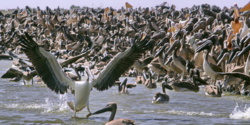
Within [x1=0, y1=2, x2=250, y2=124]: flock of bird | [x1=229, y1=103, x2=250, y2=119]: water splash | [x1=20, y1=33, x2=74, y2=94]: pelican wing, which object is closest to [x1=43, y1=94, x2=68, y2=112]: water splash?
[x1=0, y1=2, x2=250, y2=124]: flock of bird

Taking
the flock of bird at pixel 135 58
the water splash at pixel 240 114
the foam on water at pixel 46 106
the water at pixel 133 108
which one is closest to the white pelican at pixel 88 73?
the flock of bird at pixel 135 58

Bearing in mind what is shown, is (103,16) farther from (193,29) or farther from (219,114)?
(219,114)

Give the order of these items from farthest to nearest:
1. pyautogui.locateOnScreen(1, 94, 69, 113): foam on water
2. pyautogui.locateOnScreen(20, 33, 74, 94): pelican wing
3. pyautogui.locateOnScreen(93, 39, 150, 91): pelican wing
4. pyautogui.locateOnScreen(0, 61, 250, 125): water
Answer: pyautogui.locateOnScreen(1, 94, 69, 113): foam on water, pyautogui.locateOnScreen(93, 39, 150, 91): pelican wing, pyautogui.locateOnScreen(0, 61, 250, 125): water, pyautogui.locateOnScreen(20, 33, 74, 94): pelican wing

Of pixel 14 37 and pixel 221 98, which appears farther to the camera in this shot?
pixel 14 37

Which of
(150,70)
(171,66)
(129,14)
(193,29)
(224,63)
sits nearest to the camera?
(224,63)

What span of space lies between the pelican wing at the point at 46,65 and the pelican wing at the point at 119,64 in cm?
44

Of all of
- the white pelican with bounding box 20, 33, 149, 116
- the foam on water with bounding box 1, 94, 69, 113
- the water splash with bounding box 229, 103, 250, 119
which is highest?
Result: the white pelican with bounding box 20, 33, 149, 116

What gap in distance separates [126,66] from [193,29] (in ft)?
36.1

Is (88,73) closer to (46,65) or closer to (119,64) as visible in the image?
(119,64)

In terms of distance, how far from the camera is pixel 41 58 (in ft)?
29.7

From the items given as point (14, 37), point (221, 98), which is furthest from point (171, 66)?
point (14, 37)

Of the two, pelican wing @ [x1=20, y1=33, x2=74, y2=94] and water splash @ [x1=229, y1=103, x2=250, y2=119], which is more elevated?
pelican wing @ [x1=20, y1=33, x2=74, y2=94]

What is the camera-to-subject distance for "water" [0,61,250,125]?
355 inches

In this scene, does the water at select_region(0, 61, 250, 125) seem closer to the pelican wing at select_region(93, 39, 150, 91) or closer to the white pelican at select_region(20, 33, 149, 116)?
the white pelican at select_region(20, 33, 149, 116)
